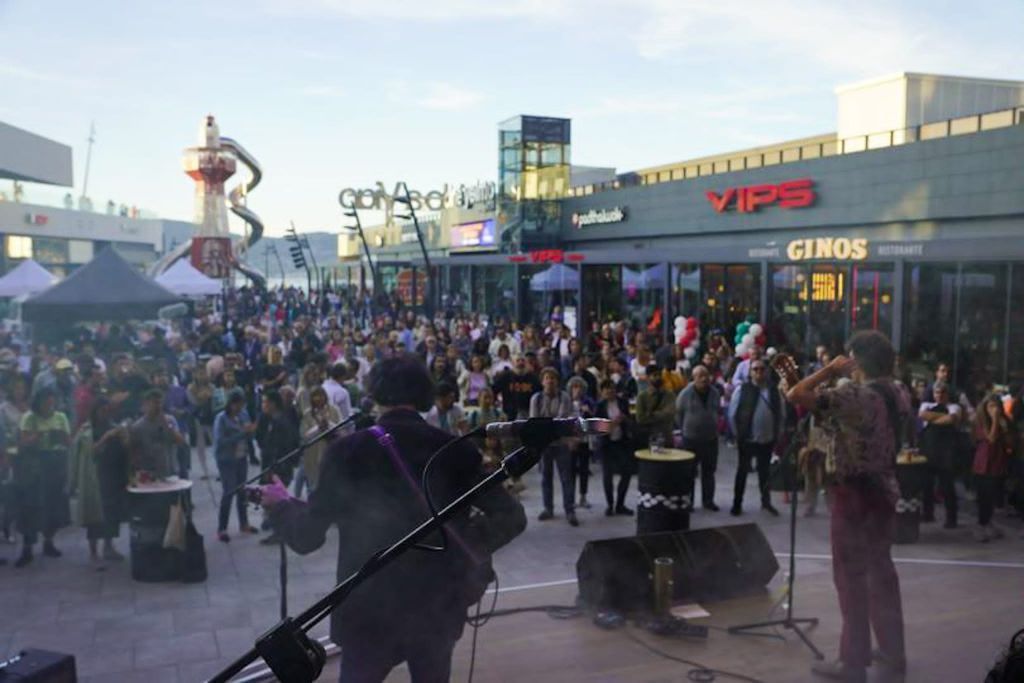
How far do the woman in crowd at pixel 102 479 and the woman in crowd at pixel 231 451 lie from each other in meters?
0.85

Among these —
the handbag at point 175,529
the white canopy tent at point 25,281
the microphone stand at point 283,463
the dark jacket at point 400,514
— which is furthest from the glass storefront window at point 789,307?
the dark jacket at point 400,514

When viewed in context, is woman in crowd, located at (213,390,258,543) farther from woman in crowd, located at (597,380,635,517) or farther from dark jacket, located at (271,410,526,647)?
dark jacket, located at (271,410,526,647)

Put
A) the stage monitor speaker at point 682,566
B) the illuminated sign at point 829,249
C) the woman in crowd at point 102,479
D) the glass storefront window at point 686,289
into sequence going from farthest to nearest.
A: the glass storefront window at point 686,289 → the illuminated sign at point 829,249 → the woman in crowd at point 102,479 → the stage monitor speaker at point 682,566

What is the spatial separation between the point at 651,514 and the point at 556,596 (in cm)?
124

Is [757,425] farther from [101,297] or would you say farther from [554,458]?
[101,297]

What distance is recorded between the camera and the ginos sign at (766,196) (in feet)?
74.5

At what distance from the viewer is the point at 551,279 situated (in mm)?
23656

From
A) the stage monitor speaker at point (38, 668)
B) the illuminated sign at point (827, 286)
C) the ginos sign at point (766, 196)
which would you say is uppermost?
the ginos sign at point (766, 196)

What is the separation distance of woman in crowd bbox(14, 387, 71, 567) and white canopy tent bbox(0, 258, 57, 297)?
10.00 metres

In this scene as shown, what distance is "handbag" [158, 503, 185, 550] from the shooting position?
249 inches

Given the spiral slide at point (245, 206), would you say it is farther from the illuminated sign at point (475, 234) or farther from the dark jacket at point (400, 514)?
the dark jacket at point (400, 514)

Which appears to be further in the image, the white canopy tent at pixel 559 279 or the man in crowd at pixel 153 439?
the white canopy tent at pixel 559 279

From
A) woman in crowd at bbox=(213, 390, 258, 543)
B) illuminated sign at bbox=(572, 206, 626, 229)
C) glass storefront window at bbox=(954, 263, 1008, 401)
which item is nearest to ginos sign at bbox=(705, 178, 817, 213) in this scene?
illuminated sign at bbox=(572, 206, 626, 229)

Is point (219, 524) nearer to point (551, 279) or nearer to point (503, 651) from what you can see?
point (503, 651)
